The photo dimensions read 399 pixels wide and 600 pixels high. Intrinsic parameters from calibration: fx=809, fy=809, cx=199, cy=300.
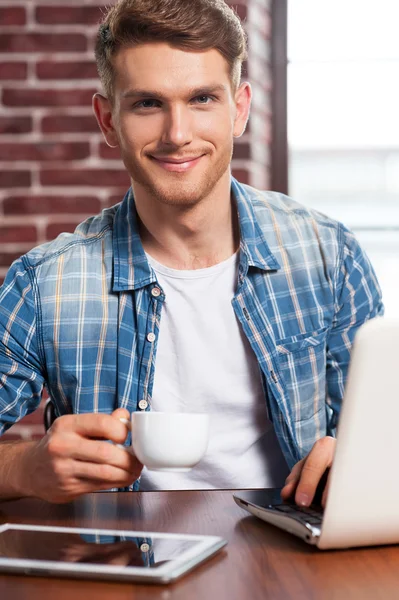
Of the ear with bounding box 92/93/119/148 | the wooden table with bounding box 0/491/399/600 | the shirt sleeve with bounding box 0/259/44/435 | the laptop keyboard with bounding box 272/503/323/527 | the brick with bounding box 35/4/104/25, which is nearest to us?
the wooden table with bounding box 0/491/399/600

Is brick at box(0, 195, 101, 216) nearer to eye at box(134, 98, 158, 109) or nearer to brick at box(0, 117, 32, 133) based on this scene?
brick at box(0, 117, 32, 133)

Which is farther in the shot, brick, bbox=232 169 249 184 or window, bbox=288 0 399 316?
window, bbox=288 0 399 316

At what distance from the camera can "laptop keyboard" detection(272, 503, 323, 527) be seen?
89cm

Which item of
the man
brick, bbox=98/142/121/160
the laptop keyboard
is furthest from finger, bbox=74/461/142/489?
brick, bbox=98/142/121/160

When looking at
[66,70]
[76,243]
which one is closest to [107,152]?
[66,70]

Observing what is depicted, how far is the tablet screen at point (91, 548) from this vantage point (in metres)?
0.82

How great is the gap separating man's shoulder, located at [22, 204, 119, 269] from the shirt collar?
0.10ft

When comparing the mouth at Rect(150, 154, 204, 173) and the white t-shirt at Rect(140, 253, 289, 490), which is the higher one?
the mouth at Rect(150, 154, 204, 173)

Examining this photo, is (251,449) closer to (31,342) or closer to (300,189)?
(31,342)

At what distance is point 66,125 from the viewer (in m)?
2.37

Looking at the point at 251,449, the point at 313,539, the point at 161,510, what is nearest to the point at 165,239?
the point at 251,449

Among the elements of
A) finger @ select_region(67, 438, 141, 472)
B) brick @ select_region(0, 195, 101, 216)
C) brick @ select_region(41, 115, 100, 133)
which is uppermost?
brick @ select_region(41, 115, 100, 133)

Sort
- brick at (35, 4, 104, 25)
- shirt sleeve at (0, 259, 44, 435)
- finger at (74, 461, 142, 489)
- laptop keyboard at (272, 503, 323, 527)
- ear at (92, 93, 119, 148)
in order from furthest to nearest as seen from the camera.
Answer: brick at (35, 4, 104, 25) < ear at (92, 93, 119, 148) < shirt sleeve at (0, 259, 44, 435) < finger at (74, 461, 142, 489) < laptop keyboard at (272, 503, 323, 527)

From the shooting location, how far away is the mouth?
Result: 1611 millimetres
